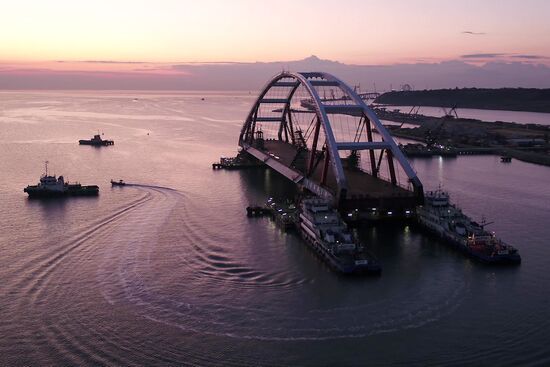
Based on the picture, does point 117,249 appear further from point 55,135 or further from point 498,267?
point 55,135

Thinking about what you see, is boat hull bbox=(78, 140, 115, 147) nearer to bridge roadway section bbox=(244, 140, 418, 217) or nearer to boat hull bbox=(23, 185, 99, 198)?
boat hull bbox=(23, 185, 99, 198)

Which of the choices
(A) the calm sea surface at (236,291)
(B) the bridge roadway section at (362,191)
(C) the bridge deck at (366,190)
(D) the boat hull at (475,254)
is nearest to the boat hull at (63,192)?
(A) the calm sea surface at (236,291)

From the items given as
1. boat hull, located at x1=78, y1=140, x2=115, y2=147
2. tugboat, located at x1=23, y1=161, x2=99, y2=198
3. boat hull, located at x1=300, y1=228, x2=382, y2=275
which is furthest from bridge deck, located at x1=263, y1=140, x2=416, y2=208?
boat hull, located at x1=78, y1=140, x2=115, y2=147

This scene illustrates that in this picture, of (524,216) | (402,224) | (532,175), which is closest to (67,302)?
(402,224)

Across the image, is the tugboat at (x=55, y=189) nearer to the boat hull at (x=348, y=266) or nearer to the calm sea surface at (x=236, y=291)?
the calm sea surface at (x=236, y=291)

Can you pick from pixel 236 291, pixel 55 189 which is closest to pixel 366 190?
pixel 236 291

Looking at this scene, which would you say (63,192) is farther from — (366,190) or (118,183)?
(366,190)

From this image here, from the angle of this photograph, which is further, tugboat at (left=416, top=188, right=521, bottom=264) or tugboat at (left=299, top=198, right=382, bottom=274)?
tugboat at (left=416, top=188, right=521, bottom=264)
